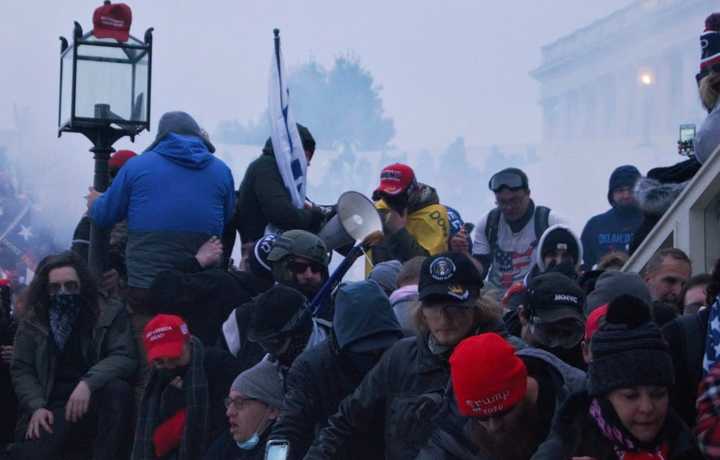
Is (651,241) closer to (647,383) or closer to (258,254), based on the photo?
(258,254)

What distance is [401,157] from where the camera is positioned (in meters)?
19.9

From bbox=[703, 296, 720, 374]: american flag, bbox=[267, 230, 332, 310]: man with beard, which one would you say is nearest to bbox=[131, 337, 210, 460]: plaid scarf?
bbox=[267, 230, 332, 310]: man with beard

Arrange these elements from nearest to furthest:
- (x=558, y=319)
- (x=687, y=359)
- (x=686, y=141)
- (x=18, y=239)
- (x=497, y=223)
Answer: (x=687, y=359), (x=558, y=319), (x=686, y=141), (x=497, y=223), (x=18, y=239)

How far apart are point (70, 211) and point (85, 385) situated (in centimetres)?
945

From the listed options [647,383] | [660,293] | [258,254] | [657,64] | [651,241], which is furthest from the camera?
[657,64]

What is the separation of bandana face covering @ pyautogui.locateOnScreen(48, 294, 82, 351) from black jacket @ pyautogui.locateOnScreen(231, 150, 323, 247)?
111cm

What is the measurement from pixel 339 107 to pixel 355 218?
12485mm

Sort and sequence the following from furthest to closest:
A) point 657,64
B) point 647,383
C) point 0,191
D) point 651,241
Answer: point 657,64 < point 0,191 < point 651,241 < point 647,383

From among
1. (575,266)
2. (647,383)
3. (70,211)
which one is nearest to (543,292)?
(647,383)

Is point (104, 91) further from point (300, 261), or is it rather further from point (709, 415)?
point (709, 415)

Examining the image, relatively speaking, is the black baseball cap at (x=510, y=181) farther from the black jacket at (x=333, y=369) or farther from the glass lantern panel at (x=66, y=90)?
the black jacket at (x=333, y=369)

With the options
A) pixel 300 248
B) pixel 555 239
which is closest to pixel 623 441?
pixel 300 248

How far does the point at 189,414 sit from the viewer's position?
739 cm

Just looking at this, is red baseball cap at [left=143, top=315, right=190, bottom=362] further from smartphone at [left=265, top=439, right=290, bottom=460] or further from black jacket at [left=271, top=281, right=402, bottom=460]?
smartphone at [left=265, top=439, right=290, bottom=460]
